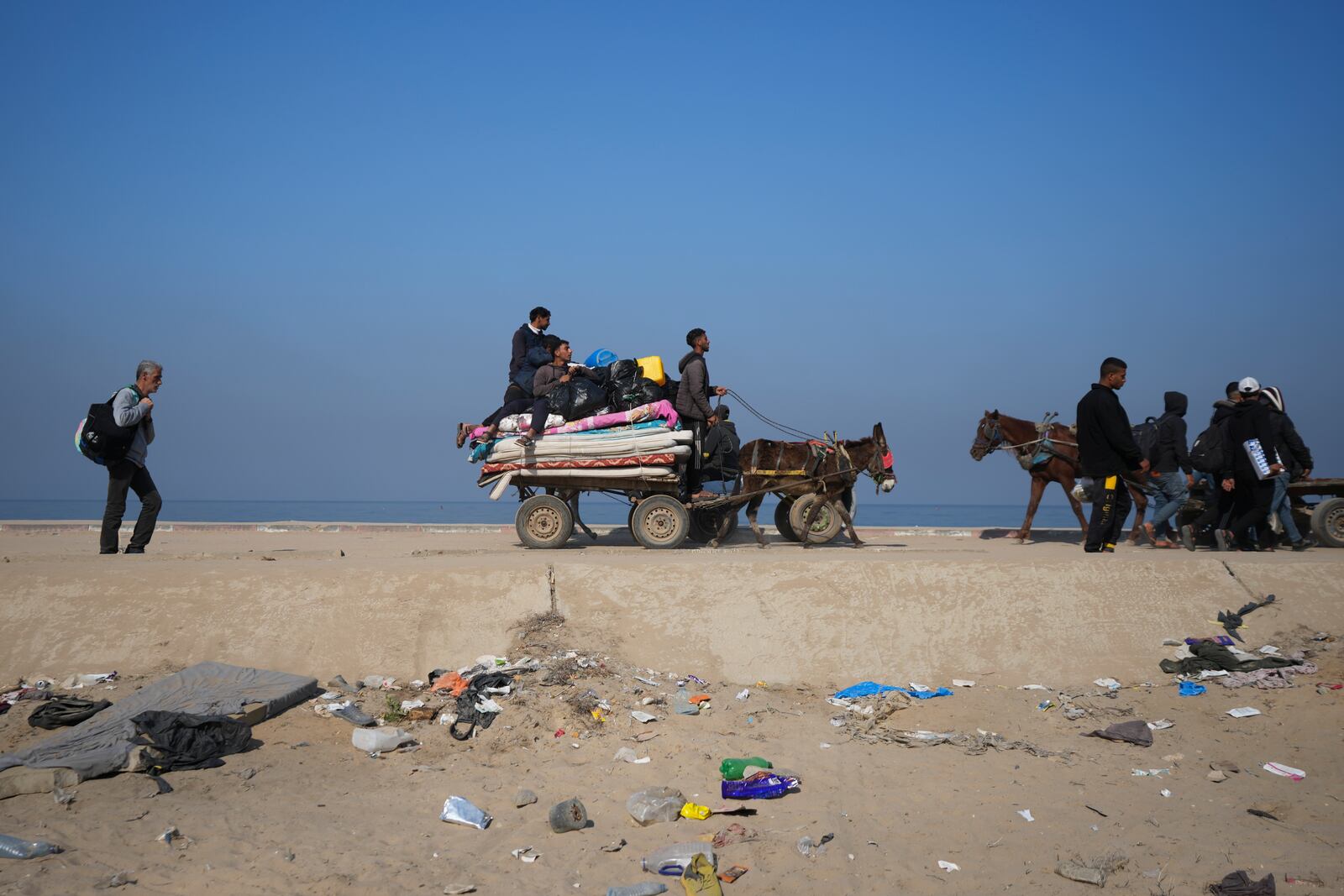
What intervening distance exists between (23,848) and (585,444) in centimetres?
653

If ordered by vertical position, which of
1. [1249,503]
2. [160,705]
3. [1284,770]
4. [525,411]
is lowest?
[1284,770]

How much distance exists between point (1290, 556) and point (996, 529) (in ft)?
24.9

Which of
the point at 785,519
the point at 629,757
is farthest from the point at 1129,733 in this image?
the point at 785,519

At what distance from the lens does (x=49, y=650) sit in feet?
20.6

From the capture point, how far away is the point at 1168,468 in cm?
1101

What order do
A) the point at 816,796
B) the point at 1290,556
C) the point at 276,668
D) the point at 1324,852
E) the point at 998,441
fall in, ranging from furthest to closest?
1. the point at 998,441
2. the point at 1290,556
3. the point at 276,668
4. the point at 816,796
5. the point at 1324,852

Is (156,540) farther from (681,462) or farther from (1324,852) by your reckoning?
(1324,852)

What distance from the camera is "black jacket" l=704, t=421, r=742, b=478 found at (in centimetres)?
1078

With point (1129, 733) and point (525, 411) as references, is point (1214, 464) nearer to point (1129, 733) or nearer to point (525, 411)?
point (1129, 733)

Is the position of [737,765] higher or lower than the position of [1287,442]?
lower

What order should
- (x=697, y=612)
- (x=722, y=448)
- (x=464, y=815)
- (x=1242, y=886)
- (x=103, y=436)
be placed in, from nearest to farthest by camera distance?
(x=1242, y=886) → (x=464, y=815) → (x=697, y=612) → (x=103, y=436) → (x=722, y=448)

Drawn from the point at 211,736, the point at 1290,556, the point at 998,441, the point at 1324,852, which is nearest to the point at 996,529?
the point at 998,441

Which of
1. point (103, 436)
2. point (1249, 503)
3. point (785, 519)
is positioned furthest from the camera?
point (785, 519)

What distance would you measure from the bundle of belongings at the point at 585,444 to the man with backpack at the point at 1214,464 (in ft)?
20.3
